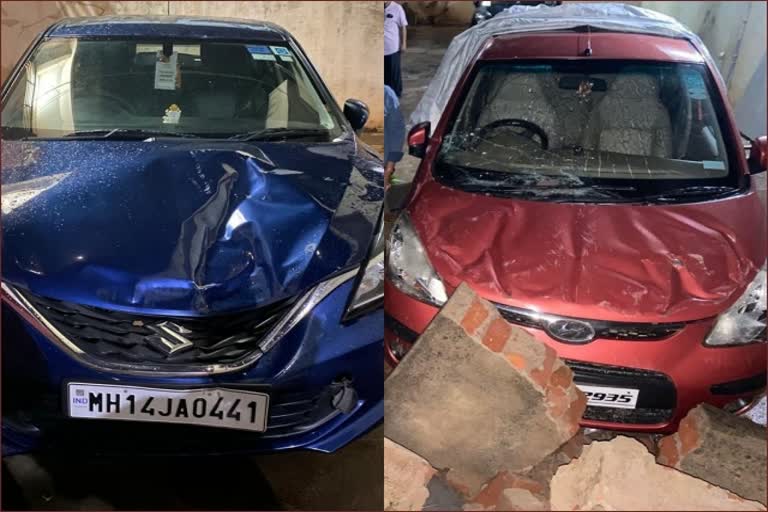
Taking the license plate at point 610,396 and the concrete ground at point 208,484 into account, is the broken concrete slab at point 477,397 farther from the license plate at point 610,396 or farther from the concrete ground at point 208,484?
the concrete ground at point 208,484

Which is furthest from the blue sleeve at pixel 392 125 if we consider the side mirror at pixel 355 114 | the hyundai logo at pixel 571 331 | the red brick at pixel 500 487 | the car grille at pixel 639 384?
the red brick at pixel 500 487

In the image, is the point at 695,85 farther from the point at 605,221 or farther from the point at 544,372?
the point at 544,372

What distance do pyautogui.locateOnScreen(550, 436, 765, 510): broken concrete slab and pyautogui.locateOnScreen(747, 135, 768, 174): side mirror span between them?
89 centimetres

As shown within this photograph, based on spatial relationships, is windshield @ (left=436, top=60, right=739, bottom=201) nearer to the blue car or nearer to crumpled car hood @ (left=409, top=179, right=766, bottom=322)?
crumpled car hood @ (left=409, top=179, right=766, bottom=322)

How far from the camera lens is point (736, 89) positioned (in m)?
1.91

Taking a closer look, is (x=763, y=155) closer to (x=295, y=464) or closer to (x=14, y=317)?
(x=295, y=464)

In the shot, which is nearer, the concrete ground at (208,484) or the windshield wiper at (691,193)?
the concrete ground at (208,484)

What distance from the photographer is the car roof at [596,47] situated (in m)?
1.99

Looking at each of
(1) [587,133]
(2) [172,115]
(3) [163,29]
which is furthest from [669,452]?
(3) [163,29]

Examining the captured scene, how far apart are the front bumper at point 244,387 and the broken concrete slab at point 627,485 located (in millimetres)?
464

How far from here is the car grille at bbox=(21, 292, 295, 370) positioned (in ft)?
4.11

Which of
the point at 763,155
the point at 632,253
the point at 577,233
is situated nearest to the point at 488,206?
the point at 577,233

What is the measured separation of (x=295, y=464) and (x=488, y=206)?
2.68ft

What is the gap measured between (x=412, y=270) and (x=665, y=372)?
2.01ft
